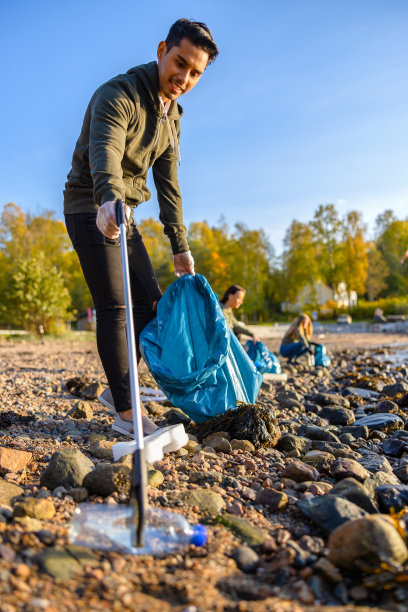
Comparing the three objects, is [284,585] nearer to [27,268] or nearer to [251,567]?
[251,567]

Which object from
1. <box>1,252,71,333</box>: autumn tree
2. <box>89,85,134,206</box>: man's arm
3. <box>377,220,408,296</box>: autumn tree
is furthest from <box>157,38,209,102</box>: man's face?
<box>377,220,408,296</box>: autumn tree

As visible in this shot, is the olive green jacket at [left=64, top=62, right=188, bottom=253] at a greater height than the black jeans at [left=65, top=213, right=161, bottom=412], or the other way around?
the olive green jacket at [left=64, top=62, right=188, bottom=253]

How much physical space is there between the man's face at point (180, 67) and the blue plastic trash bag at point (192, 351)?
1.09 m

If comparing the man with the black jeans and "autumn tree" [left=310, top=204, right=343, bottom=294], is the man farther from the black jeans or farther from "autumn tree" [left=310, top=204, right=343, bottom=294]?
"autumn tree" [left=310, top=204, right=343, bottom=294]

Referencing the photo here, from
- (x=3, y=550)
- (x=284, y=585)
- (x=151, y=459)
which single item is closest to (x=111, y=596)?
(x=3, y=550)

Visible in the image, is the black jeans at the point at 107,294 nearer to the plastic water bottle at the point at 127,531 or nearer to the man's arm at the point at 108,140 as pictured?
the man's arm at the point at 108,140

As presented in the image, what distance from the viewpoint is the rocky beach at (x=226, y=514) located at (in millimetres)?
1233

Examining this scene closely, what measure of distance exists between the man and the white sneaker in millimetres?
211

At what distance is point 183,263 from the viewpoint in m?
3.06

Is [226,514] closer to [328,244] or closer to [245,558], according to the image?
[245,558]

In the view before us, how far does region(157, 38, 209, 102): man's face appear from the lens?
7.59ft

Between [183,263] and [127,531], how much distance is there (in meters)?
1.85

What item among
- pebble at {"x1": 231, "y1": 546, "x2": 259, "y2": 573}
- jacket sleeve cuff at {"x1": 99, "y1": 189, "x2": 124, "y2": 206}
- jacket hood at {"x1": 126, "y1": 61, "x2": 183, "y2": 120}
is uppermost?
jacket hood at {"x1": 126, "y1": 61, "x2": 183, "y2": 120}

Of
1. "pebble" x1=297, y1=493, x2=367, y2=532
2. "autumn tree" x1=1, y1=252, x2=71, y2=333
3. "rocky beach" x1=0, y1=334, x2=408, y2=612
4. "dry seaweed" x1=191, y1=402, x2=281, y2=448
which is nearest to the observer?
"rocky beach" x1=0, y1=334, x2=408, y2=612
